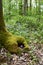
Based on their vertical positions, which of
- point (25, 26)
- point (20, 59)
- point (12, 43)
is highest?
point (12, 43)

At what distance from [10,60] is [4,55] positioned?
0.27 m

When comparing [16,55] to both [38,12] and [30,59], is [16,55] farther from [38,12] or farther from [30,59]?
[38,12]

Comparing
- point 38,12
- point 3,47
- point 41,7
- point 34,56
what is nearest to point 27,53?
point 34,56

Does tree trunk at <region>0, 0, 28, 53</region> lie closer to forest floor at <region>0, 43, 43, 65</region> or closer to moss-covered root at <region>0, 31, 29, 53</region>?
moss-covered root at <region>0, 31, 29, 53</region>

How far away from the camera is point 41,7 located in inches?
838

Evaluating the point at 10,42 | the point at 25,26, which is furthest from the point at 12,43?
the point at 25,26

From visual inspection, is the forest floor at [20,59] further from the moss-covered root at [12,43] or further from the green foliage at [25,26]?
the green foliage at [25,26]

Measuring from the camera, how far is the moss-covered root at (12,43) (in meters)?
6.59

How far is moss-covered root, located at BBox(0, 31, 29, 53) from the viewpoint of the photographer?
6594 mm

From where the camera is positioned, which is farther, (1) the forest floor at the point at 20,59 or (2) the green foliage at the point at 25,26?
(2) the green foliage at the point at 25,26

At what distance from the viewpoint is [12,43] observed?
665cm

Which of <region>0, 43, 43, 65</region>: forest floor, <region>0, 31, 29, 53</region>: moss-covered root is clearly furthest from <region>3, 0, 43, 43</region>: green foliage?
<region>0, 43, 43, 65</region>: forest floor

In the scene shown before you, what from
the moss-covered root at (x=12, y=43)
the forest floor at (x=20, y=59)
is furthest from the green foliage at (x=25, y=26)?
the forest floor at (x=20, y=59)

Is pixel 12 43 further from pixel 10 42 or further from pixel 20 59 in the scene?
pixel 20 59
